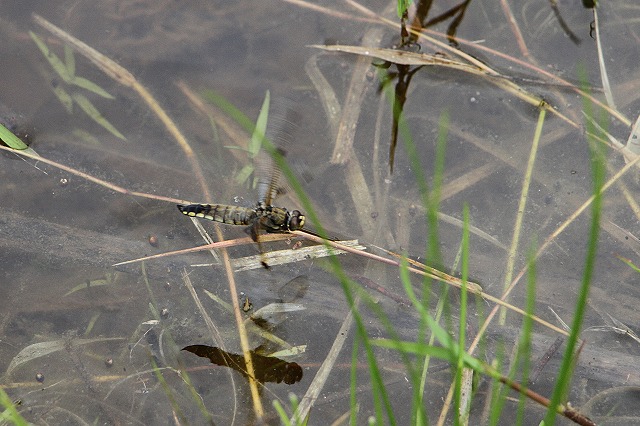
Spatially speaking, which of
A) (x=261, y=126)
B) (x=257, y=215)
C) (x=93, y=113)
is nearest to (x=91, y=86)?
(x=93, y=113)

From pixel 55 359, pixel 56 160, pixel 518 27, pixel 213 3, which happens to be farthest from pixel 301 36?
pixel 55 359

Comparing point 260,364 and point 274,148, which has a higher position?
point 274,148

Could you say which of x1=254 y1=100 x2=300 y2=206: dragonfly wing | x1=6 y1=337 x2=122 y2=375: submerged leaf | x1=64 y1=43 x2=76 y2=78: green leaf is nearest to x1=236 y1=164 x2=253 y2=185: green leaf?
x1=254 y1=100 x2=300 y2=206: dragonfly wing

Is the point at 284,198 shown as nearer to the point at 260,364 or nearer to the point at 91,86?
the point at 260,364

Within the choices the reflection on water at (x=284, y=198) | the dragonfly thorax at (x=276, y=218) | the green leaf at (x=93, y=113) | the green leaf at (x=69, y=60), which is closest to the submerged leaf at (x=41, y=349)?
the reflection on water at (x=284, y=198)

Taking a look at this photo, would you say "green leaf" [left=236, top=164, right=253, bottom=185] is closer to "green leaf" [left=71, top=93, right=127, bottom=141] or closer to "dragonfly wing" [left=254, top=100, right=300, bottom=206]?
"dragonfly wing" [left=254, top=100, right=300, bottom=206]

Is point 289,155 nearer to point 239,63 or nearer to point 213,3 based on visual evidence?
point 239,63

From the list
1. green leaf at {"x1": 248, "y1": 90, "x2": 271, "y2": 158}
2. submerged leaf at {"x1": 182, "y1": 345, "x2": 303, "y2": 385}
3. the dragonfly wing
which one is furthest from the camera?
green leaf at {"x1": 248, "y1": 90, "x2": 271, "y2": 158}

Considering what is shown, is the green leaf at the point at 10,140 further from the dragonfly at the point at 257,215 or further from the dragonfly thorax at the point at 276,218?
the dragonfly thorax at the point at 276,218
